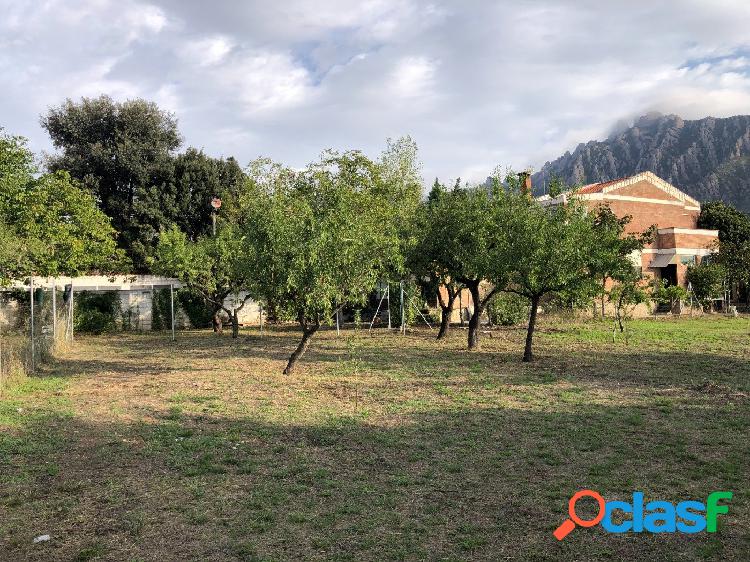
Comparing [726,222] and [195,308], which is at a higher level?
[726,222]

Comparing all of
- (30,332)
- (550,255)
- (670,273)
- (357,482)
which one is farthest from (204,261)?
(670,273)

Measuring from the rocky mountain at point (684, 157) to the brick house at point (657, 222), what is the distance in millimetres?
39220

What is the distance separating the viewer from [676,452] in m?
7.00

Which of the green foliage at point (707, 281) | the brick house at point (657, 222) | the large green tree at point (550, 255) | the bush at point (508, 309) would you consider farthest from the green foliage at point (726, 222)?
the large green tree at point (550, 255)

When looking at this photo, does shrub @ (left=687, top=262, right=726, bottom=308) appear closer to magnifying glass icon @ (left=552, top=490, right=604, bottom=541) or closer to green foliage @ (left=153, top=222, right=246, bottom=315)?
green foliage @ (left=153, top=222, right=246, bottom=315)

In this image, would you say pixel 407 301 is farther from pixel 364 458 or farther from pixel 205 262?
pixel 364 458

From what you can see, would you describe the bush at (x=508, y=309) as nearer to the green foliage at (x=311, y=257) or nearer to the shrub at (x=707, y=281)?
the green foliage at (x=311, y=257)

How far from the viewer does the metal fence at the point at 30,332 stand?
1229cm

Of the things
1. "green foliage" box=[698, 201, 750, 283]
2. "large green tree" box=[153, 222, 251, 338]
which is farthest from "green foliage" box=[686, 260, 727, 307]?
"large green tree" box=[153, 222, 251, 338]

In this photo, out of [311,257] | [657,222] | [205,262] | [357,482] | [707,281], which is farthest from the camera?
[657,222]

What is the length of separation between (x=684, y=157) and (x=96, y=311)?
10000 centimetres

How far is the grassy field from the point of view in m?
4.71

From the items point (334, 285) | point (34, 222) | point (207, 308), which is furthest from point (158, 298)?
point (334, 285)

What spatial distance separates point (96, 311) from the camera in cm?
2612
